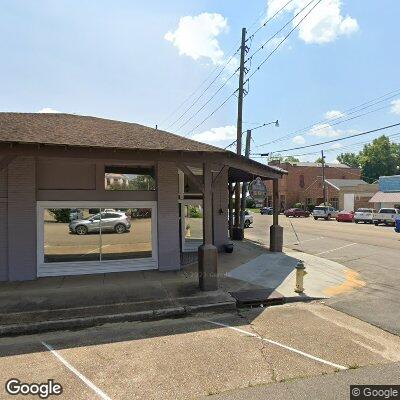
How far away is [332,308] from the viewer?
8.84m

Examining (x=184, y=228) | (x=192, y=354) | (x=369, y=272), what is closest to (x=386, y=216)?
(x=369, y=272)

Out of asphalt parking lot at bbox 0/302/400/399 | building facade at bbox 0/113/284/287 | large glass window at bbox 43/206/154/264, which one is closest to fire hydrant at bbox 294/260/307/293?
asphalt parking lot at bbox 0/302/400/399

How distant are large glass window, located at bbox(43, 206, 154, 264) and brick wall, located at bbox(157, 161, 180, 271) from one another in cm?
39

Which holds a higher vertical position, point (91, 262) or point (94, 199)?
point (94, 199)

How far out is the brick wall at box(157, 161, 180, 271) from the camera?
12.5 metres

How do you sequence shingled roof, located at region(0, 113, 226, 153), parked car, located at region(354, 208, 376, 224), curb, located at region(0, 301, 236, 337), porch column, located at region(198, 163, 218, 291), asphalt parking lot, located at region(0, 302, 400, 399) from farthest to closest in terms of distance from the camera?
parked car, located at region(354, 208, 376, 224) < porch column, located at region(198, 163, 218, 291) < shingled roof, located at region(0, 113, 226, 153) < curb, located at region(0, 301, 236, 337) < asphalt parking lot, located at region(0, 302, 400, 399)

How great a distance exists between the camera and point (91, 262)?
1197cm

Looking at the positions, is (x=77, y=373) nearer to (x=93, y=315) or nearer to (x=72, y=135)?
(x=93, y=315)

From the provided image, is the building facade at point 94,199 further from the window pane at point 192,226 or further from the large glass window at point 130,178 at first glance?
the window pane at point 192,226

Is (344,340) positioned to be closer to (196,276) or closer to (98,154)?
(196,276)

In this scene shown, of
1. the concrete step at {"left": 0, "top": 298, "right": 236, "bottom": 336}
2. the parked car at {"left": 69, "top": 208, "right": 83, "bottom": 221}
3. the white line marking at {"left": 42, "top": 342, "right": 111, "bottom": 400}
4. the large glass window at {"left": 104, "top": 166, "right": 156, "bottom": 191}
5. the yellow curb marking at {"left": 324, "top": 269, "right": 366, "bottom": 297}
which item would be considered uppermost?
the large glass window at {"left": 104, "top": 166, "right": 156, "bottom": 191}

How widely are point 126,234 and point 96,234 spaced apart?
96 cm

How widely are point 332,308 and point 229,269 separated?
4431mm
